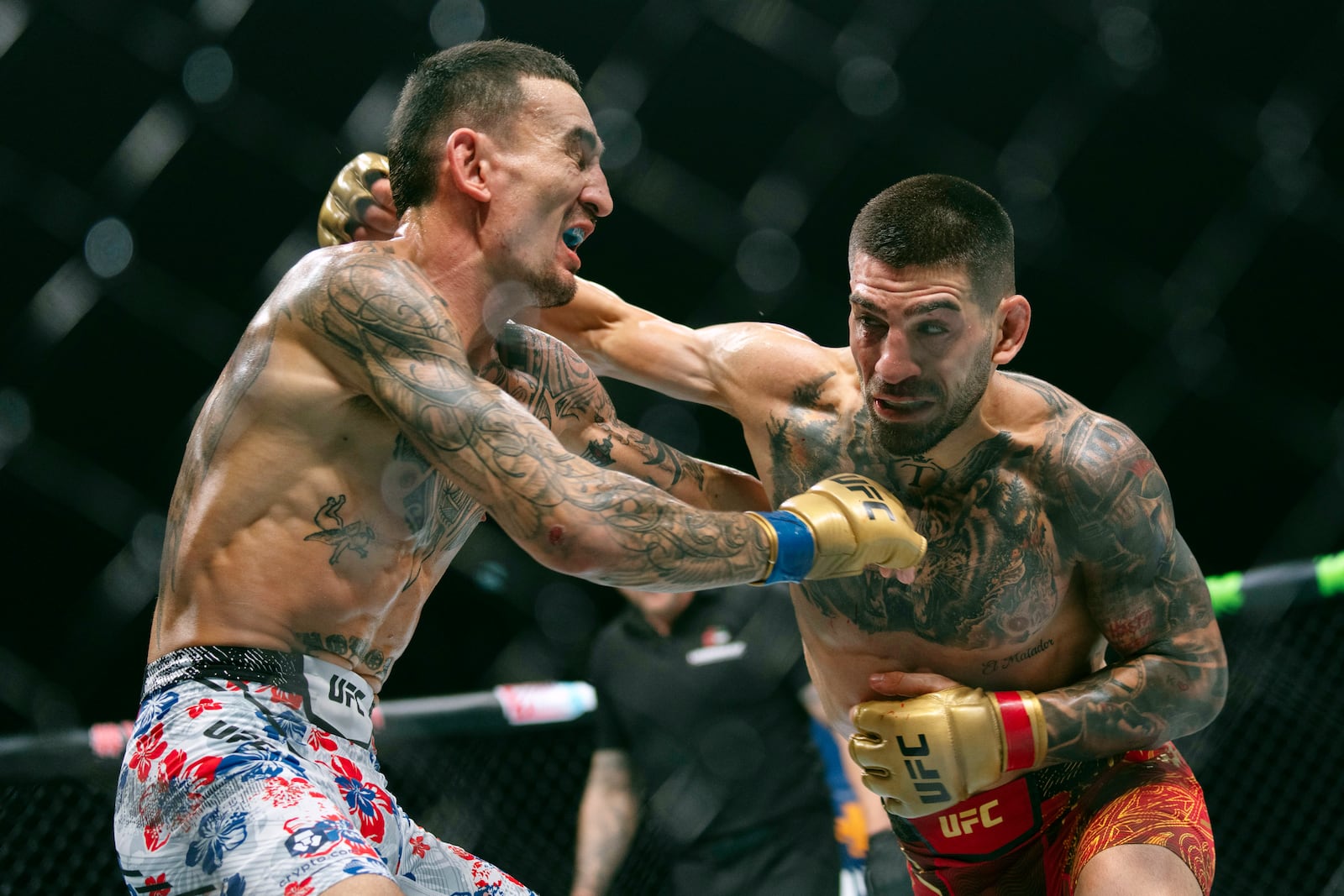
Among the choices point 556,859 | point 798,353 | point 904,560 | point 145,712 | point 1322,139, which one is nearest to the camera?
point 145,712

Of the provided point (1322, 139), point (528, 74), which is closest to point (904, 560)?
point (528, 74)

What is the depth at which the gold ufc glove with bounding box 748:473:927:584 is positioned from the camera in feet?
4.96

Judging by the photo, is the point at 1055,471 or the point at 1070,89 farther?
the point at 1070,89

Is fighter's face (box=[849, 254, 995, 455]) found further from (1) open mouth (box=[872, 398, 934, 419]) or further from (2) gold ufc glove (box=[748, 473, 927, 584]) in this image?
(2) gold ufc glove (box=[748, 473, 927, 584])

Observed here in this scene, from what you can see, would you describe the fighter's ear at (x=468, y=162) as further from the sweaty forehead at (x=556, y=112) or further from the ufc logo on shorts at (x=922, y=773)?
the ufc logo on shorts at (x=922, y=773)

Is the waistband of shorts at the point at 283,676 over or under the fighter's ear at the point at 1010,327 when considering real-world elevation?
under

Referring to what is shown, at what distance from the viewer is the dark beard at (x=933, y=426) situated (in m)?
1.74

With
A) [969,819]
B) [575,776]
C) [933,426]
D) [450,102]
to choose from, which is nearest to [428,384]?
[450,102]

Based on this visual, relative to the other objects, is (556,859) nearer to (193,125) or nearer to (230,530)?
(230,530)

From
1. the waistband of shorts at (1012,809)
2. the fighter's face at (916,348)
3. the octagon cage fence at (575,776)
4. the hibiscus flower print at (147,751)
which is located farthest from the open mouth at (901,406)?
the octagon cage fence at (575,776)

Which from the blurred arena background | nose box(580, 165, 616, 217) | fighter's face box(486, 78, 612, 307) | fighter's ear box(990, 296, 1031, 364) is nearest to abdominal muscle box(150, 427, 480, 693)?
fighter's face box(486, 78, 612, 307)

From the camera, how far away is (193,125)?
Result: 3.26m

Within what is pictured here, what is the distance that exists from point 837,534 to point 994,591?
367 millimetres

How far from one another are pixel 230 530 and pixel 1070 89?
3212mm
